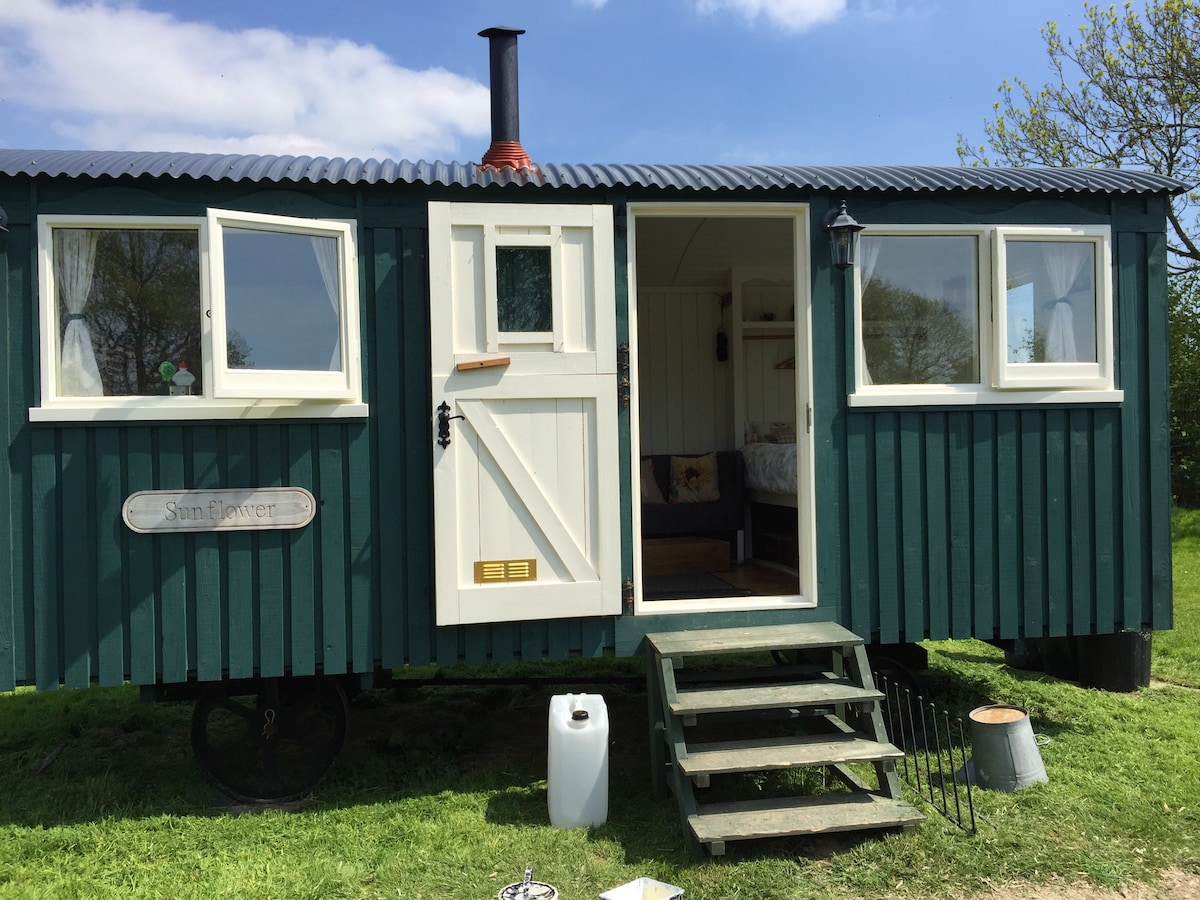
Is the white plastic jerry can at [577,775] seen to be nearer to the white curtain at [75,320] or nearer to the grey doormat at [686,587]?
the grey doormat at [686,587]

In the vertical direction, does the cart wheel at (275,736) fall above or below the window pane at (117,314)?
below

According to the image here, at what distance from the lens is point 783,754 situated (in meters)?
3.78

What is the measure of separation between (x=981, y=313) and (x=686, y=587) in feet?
7.56

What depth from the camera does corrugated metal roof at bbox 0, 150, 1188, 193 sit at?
3984mm

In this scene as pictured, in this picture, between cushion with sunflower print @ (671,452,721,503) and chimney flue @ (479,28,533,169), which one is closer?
chimney flue @ (479,28,533,169)

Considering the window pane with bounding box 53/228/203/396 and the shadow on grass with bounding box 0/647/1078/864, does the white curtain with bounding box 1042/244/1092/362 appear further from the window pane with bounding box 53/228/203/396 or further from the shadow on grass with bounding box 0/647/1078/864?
the window pane with bounding box 53/228/203/396

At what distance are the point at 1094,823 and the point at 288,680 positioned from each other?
3.84 meters

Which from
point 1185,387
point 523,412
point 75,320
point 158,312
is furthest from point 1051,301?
point 1185,387

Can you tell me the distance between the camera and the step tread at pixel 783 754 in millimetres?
3666

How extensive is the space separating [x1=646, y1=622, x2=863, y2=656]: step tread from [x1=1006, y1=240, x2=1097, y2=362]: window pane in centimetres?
177

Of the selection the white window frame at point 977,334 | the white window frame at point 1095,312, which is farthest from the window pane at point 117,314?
the white window frame at point 1095,312

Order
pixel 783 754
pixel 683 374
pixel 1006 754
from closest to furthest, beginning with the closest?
pixel 783 754 < pixel 1006 754 < pixel 683 374

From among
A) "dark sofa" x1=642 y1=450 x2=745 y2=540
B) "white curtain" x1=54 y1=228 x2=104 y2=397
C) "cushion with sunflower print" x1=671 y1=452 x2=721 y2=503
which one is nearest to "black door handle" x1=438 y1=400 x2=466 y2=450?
"white curtain" x1=54 y1=228 x2=104 y2=397

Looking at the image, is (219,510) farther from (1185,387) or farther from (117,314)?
(1185,387)
